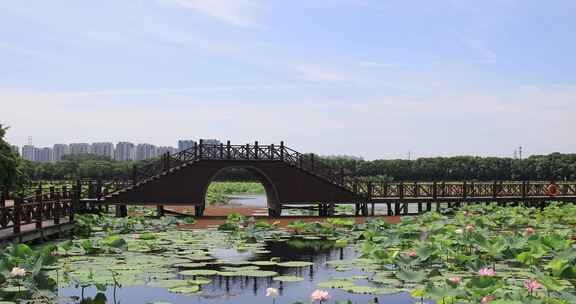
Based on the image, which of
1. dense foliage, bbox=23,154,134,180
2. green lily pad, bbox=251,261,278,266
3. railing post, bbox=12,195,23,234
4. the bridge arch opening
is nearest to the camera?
green lily pad, bbox=251,261,278,266

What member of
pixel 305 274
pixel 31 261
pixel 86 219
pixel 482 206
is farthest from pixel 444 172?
pixel 31 261

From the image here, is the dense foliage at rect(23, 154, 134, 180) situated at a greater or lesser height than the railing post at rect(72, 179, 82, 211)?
greater

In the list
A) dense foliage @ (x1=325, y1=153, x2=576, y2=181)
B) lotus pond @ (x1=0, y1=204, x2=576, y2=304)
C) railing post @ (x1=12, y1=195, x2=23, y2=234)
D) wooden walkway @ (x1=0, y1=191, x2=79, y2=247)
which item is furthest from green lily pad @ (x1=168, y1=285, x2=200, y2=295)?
dense foliage @ (x1=325, y1=153, x2=576, y2=181)

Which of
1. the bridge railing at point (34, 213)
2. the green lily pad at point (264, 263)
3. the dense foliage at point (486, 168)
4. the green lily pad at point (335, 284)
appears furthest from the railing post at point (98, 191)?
the dense foliage at point (486, 168)

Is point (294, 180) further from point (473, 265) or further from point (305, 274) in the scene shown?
point (473, 265)

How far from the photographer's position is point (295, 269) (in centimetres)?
1300

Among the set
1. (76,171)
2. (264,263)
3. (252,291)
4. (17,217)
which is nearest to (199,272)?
(252,291)

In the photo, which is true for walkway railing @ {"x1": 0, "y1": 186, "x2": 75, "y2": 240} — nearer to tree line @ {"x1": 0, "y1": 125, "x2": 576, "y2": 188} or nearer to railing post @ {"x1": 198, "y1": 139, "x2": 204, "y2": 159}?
railing post @ {"x1": 198, "y1": 139, "x2": 204, "y2": 159}

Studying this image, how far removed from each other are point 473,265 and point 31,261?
6.79 metres

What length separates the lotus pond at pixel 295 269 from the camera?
27.9 ft

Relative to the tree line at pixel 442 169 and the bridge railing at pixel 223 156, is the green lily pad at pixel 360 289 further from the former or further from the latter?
the tree line at pixel 442 169

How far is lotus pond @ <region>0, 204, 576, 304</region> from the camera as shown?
27.9ft

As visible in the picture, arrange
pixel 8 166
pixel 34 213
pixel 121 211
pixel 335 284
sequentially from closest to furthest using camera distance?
pixel 335 284
pixel 34 213
pixel 8 166
pixel 121 211

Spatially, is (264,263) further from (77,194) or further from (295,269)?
(77,194)
